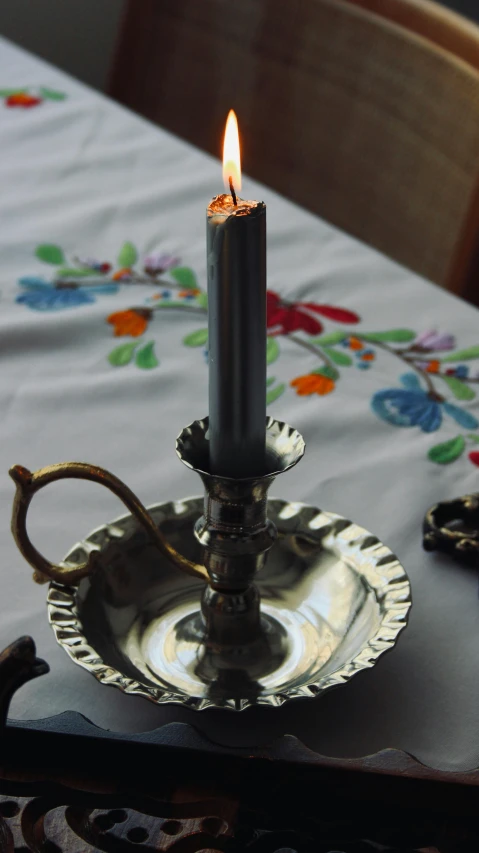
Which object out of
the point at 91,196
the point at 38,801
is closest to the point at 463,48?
the point at 91,196

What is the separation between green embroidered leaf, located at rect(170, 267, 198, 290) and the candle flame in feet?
1.10

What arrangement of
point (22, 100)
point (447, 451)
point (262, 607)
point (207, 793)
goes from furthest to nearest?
point (22, 100), point (447, 451), point (262, 607), point (207, 793)

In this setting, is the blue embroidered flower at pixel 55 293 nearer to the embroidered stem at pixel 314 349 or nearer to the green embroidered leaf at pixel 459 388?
the embroidered stem at pixel 314 349

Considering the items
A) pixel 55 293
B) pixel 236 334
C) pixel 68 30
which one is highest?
pixel 236 334

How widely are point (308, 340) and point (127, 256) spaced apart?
0.17 m

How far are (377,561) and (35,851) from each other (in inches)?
7.3

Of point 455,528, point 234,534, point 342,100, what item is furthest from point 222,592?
point 342,100

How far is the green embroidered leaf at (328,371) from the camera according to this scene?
0.64 meters

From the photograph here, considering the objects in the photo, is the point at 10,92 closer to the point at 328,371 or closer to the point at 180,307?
the point at 180,307

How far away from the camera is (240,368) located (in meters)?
0.35

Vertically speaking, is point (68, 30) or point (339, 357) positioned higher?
point (339, 357)

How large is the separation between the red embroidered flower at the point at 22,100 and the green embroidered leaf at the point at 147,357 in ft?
1.58

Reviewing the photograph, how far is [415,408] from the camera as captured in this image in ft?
1.99

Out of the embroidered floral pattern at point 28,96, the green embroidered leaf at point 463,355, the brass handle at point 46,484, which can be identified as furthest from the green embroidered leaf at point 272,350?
the embroidered floral pattern at point 28,96
